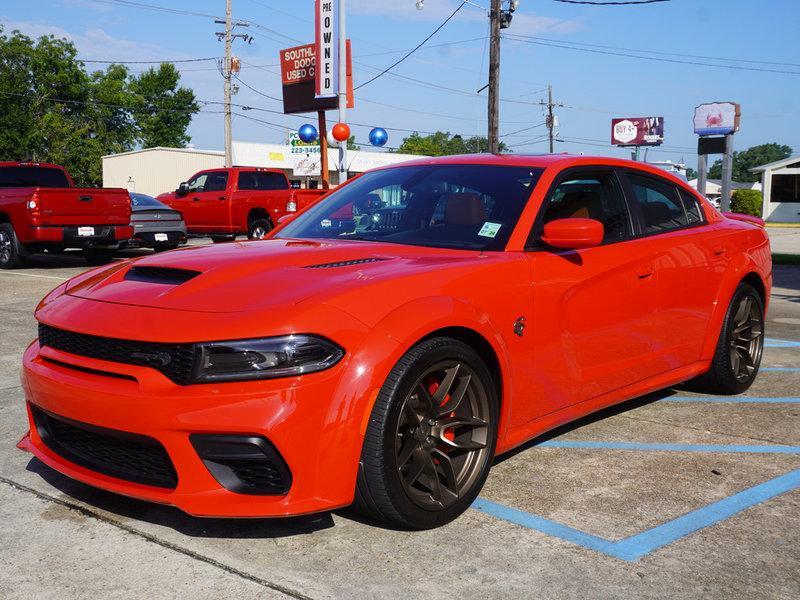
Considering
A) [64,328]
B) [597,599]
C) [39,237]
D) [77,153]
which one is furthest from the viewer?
[77,153]

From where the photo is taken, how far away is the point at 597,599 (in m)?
2.75

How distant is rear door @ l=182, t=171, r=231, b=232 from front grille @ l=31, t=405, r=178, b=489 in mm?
17251

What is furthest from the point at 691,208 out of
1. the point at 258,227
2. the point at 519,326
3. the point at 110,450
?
the point at 258,227

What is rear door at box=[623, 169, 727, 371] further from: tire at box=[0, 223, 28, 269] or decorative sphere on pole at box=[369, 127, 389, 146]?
decorative sphere on pole at box=[369, 127, 389, 146]

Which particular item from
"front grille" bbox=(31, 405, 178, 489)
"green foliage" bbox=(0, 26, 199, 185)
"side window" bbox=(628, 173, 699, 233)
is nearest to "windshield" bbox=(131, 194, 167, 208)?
"side window" bbox=(628, 173, 699, 233)

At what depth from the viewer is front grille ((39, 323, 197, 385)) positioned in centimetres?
293

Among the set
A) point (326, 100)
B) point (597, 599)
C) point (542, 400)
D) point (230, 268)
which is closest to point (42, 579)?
point (230, 268)

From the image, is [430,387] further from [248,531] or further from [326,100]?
[326,100]

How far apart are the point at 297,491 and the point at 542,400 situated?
138 centimetres

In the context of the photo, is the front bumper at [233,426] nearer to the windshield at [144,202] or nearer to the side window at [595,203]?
the side window at [595,203]

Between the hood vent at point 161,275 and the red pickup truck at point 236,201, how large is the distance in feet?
53.8

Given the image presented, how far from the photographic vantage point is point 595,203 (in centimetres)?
452

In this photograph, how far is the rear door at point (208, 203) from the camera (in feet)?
66.9

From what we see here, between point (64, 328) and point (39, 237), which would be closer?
point (64, 328)
